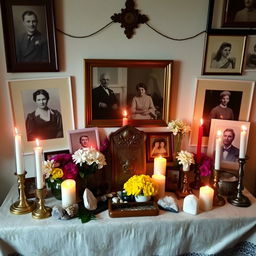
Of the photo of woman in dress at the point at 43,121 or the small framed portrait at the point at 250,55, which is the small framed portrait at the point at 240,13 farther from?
the photo of woman in dress at the point at 43,121

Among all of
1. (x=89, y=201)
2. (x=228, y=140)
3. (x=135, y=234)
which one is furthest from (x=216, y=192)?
(x=89, y=201)

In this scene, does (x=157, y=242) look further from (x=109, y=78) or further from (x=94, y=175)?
(x=109, y=78)

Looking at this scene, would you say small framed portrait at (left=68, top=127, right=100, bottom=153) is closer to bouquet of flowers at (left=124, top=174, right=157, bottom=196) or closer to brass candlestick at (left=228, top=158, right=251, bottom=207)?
bouquet of flowers at (left=124, top=174, right=157, bottom=196)

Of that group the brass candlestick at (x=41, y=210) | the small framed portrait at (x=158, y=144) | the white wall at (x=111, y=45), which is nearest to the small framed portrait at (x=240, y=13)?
the white wall at (x=111, y=45)

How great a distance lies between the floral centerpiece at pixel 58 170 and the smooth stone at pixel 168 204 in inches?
18.1

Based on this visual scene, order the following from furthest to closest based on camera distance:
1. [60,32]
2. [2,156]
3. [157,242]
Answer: [2,156] < [60,32] < [157,242]

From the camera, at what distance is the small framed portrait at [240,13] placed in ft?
4.78

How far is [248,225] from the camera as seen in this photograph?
1320 mm

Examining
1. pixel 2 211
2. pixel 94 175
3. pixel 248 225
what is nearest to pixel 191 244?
pixel 248 225

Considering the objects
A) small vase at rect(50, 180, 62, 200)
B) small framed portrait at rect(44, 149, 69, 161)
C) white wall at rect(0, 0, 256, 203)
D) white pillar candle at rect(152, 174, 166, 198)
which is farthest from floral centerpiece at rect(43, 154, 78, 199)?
white pillar candle at rect(152, 174, 166, 198)

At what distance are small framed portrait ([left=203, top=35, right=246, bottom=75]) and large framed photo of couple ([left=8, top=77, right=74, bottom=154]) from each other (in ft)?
2.66

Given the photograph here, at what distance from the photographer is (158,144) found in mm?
1619

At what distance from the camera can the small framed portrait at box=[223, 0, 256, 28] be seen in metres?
1.46

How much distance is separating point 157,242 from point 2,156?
98 cm
